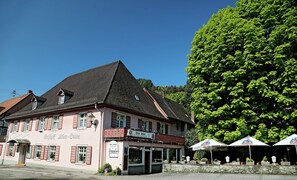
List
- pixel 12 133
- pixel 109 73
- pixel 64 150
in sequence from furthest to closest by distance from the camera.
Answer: pixel 12 133, pixel 109 73, pixel 64 150

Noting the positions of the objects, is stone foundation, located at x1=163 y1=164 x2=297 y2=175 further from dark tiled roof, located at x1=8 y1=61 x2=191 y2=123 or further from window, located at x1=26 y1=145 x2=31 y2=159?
A: window, located at x1=26 y1=145 x2=31 y2=159

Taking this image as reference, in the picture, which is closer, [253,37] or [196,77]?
[253,37]

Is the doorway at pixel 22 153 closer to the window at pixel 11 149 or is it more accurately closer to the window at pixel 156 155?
the window at pixel 11 149

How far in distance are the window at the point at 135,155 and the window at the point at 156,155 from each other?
7.33 ft

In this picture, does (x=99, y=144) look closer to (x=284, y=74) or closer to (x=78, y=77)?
(x=78, y=77)

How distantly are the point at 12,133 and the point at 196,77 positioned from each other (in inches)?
963

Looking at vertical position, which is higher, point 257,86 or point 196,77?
point 196,77

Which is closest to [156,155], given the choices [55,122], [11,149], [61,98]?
[55,122]

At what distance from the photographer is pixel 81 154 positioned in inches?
813

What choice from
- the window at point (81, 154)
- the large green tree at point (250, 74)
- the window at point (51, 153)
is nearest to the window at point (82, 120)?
the window at point (81, 154)

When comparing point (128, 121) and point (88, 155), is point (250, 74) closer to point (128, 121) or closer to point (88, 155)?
point (128, 121)

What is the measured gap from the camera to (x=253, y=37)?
63.1ft

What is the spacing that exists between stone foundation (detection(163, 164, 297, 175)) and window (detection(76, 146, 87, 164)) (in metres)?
7.01

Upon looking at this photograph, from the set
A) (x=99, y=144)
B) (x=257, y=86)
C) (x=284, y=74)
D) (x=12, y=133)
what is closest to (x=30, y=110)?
(x=12, y=133)
